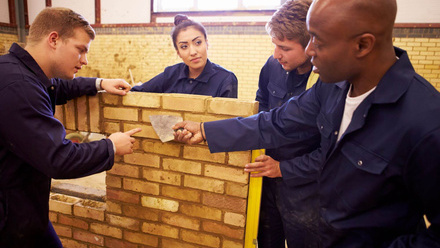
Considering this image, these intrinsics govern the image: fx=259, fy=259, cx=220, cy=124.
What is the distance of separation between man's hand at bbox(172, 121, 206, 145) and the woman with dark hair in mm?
624

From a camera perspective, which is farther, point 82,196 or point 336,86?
point 82,196

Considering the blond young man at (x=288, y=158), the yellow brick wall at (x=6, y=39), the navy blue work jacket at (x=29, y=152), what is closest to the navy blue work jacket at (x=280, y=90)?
the blond young man at (x=288, y=158)

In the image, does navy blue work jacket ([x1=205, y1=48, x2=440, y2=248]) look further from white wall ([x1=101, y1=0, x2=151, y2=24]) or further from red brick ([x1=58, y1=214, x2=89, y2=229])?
white wall ([x1=101, y1=0, x2=151, y2=24])

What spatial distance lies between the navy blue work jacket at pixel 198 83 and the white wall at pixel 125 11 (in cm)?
610

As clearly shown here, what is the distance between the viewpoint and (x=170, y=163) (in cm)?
174

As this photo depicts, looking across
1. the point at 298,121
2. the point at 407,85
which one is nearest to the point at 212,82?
the point at 298,121

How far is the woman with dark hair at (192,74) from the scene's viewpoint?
2150mm

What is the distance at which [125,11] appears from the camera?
773cm

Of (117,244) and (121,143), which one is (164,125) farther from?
(117,244)

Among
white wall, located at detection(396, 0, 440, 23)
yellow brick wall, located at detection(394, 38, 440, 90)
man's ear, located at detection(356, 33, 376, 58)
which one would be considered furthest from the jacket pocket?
white wall, located at detection(396, 0, 440, 23)

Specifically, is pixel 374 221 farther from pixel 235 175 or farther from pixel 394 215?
pixel 235 175

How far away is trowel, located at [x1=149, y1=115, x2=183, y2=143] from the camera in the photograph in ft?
5.33

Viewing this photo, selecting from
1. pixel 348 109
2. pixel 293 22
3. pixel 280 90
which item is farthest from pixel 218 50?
pixel 348 109

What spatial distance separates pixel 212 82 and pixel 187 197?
956 mm
